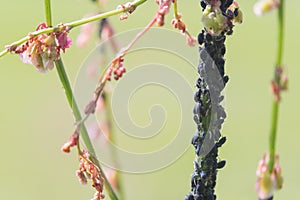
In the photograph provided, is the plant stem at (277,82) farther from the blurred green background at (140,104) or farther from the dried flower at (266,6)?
the blurred green background at (140,104)

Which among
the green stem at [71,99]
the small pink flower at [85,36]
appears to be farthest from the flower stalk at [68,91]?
the small pink flower at [85,36]

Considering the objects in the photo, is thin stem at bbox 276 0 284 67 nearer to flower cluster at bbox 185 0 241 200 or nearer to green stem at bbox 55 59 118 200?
flower cluster at bbox 185 0 241 200

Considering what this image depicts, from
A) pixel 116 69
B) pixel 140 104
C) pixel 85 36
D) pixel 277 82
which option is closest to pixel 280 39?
pixel 277 82

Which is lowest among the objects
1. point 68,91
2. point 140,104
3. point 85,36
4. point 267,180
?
point 267,180

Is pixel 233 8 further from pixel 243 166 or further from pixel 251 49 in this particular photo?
pixel 251 49

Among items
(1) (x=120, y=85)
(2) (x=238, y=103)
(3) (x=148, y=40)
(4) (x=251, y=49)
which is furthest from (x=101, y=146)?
(4) (x=251, y=49)

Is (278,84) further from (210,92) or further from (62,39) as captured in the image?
(62,39)
